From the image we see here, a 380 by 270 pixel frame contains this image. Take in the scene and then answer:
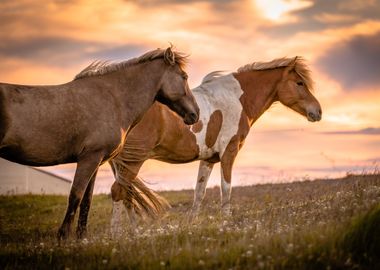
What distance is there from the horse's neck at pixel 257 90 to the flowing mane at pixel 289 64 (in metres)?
0.13

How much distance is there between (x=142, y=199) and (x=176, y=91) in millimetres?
2639

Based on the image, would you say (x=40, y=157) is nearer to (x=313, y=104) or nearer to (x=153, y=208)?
(x=153, y=208)

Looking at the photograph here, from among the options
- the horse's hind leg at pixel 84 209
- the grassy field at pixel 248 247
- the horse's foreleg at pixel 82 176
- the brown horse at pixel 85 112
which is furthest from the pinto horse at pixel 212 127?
the grassy field at pixel 248 247

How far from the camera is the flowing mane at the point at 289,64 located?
14273mm

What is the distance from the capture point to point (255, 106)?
45.2 feet

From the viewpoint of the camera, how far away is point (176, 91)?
1030cm

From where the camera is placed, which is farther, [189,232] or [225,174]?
[225,174]

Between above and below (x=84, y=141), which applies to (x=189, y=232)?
below

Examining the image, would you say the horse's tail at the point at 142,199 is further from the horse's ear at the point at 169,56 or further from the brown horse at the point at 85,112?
the horse's ear at the point at 169,56

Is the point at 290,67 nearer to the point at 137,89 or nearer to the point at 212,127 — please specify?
the point at 212,127

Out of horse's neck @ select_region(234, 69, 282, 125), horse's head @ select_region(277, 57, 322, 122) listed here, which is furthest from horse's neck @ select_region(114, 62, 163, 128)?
horse's head @ select_region(277, 57, 322, 122)

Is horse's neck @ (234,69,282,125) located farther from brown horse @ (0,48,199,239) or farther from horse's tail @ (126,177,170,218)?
brown horse @ (0,48,199,239)

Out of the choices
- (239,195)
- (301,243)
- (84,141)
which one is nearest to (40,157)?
(84,141)

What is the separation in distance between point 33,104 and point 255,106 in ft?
21.1
